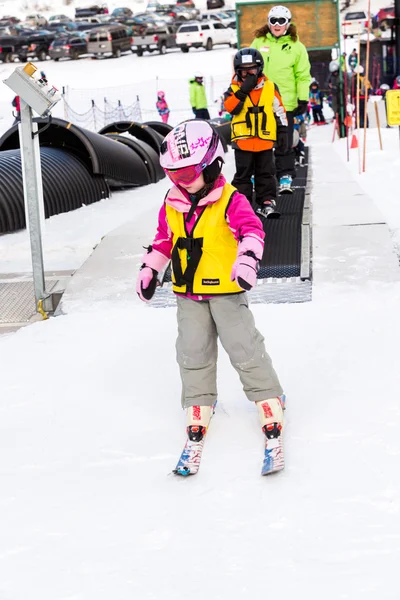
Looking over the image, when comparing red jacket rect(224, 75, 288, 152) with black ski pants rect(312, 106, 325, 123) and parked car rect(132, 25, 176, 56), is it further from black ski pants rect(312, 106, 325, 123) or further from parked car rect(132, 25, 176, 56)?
parked car rect(132, 25, 176, 56)

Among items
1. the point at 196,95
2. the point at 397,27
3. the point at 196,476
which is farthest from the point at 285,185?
the point at 397,27

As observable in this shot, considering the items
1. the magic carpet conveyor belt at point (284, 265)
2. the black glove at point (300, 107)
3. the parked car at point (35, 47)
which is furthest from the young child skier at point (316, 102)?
the parked car at point (35, 47)

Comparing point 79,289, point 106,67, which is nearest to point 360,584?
point 79,289

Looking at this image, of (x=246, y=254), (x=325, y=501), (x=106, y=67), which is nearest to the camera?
(x=325, y=501)

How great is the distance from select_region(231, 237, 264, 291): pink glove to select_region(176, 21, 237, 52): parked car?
43777mm

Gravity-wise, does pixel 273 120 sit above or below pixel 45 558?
above

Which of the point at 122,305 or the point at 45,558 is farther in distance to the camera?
the point at 122,305

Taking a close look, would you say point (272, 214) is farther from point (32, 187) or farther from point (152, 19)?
point (152, 19)

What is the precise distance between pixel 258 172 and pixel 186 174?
421 centimetres

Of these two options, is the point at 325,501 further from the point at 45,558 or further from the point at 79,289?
the point at 79,289

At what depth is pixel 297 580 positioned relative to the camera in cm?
286

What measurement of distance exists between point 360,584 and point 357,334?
2.54 metres

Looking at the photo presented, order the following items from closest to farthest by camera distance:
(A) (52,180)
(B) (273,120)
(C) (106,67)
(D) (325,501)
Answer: (D) (325,501), (B) (273,120), (A) (52,180), (C) (106,67)

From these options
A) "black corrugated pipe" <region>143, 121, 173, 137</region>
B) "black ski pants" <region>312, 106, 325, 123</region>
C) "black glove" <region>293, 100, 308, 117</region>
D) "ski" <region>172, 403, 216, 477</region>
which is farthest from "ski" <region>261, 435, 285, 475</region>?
"black ski pants" <region>312, 106, 325, 123</region>
